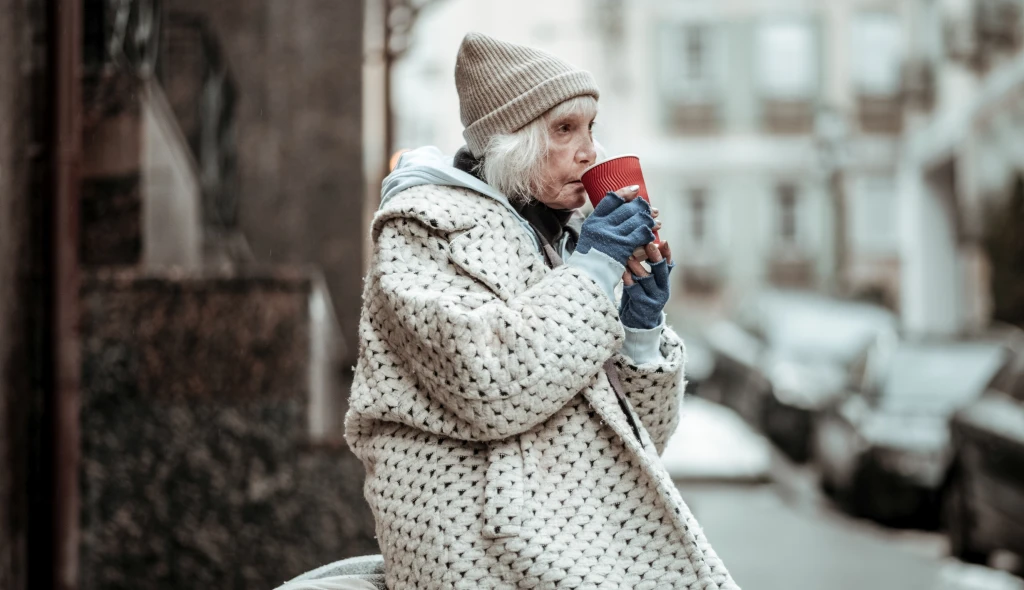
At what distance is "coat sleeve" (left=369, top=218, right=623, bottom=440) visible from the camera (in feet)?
8.12

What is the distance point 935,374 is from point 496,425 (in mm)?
10842

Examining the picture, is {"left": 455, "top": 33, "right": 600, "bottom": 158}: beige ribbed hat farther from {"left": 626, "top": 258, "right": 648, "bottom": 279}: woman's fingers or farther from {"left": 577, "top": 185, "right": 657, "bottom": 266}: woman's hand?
{"left": 626, "top": 258, "right": 648, "bottom": 279}: woman's fingers

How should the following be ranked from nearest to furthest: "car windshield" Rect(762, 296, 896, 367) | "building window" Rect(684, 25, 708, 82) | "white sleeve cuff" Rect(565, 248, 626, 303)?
"white sleeve cuff" Rect(565, 248, 626, 303) < "car windshield" Rect(762, 296, 896, 367) < "building window" Rect(684, 25, 708, 82)

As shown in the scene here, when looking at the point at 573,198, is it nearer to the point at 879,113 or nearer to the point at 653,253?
the point at 653,253

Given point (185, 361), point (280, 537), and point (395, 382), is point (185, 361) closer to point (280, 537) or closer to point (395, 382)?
point (280, 537)

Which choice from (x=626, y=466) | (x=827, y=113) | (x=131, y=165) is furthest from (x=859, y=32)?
(x=626, y=466)

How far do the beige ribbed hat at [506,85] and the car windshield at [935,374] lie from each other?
9.80m

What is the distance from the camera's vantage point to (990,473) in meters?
8.98

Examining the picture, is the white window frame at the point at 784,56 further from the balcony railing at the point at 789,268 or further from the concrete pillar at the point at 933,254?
the concrete pillar at the point at 933,254

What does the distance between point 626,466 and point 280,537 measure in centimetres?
374

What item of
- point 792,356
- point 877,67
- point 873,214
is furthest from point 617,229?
point 877,67

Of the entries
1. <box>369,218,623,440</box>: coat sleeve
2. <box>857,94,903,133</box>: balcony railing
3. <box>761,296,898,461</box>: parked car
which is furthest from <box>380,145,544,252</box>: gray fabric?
<box>857,94,903,133</box>: balcony railing

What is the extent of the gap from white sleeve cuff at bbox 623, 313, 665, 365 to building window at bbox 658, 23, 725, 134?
38.6 metres

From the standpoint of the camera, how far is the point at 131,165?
19.9 ft
